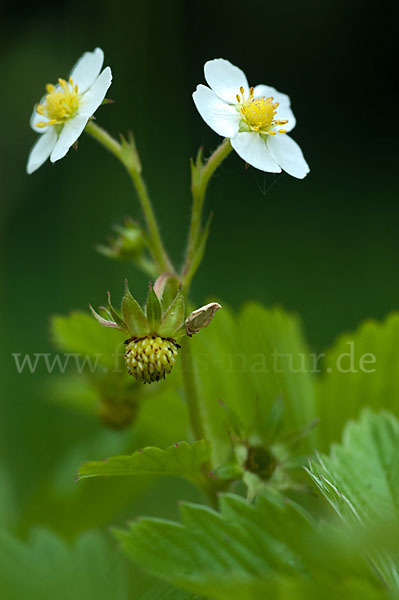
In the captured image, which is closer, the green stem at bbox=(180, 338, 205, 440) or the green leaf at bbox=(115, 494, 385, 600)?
the green leaf at bbox=(115, 494, 385, 600)

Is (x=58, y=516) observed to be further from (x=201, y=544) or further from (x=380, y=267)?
(x=380, y=267)

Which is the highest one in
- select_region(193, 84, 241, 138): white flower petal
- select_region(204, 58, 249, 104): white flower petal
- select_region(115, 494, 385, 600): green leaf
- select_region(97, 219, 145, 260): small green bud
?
select_region(204, 58, 249, 104): white flower petal

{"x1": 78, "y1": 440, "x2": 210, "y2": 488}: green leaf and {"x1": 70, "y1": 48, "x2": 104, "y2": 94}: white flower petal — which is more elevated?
{"x1": 70, "y1": 48, "x2": 104, "y2": 94}: white flower petal

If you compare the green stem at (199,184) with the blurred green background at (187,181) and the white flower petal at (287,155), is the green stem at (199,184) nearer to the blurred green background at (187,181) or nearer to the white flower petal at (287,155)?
the white flower petal at (287,155)

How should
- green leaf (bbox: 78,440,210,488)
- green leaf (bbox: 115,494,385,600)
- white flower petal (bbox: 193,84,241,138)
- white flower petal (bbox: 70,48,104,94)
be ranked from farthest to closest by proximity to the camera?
white flower petal (bbox: 70,48,104,94)
white flower petal (bbox: 193,84,241,138)
green leaf (bbox: 78,440,210,488)
green leaf (bbox: 115,494,385,600)

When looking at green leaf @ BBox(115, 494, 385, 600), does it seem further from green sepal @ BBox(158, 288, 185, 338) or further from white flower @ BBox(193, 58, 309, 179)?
white flower @ BBox(193, 58, 309, 179)

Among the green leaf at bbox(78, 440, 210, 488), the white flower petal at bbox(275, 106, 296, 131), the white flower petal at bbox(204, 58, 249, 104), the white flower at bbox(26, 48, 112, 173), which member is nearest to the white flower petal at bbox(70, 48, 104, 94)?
the white flower at bbox(26, 48, 112, 173)

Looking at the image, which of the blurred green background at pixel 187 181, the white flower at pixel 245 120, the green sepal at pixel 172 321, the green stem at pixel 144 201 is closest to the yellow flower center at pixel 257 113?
the white flower at pixel 245 120
